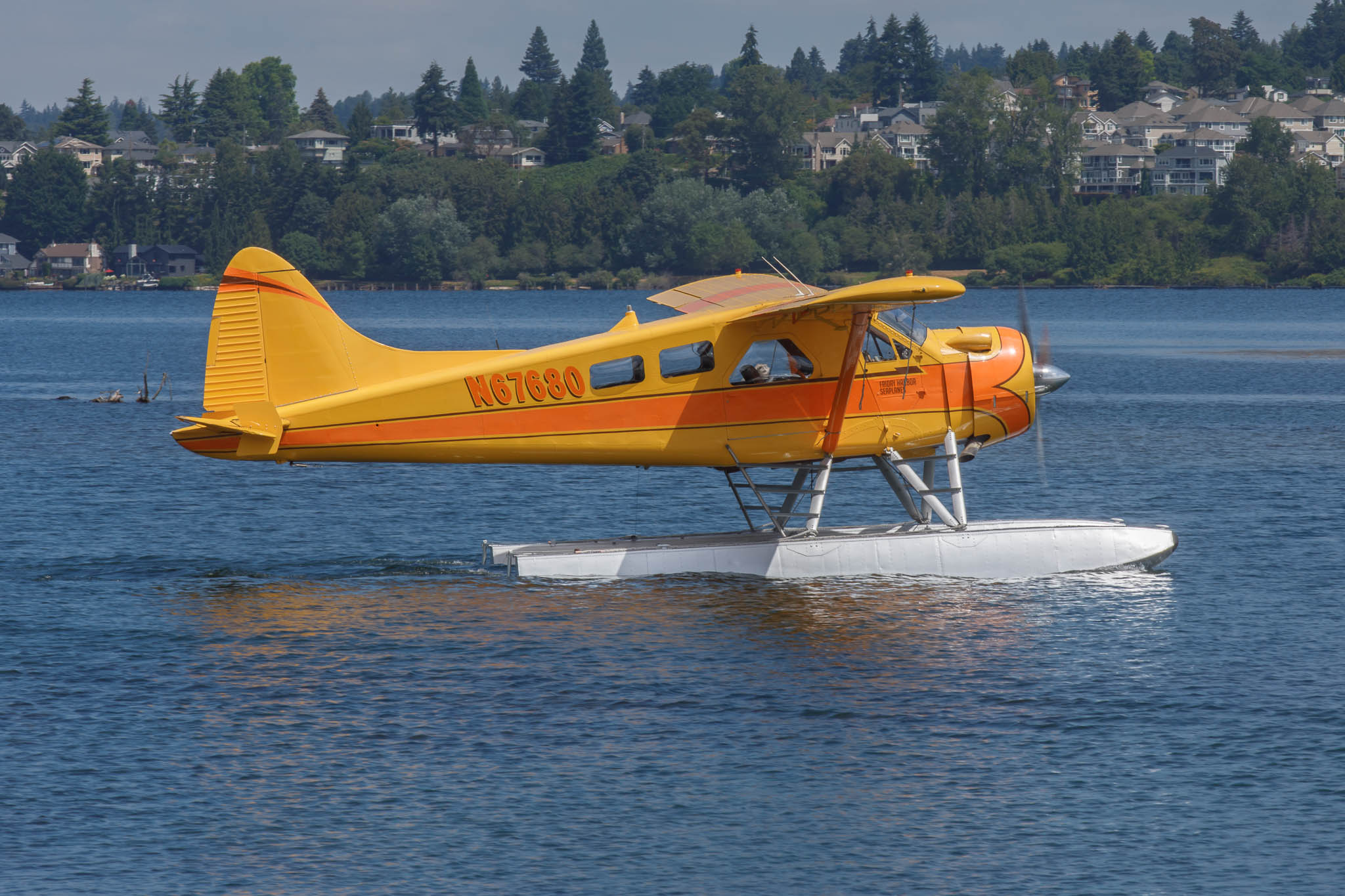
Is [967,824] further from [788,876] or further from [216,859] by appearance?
[216,859]

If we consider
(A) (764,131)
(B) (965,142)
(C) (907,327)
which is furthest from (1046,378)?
(A) (764,131)

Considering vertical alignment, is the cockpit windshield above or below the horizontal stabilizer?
above

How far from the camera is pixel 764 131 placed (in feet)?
568

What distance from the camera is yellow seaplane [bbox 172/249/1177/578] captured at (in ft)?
58.6

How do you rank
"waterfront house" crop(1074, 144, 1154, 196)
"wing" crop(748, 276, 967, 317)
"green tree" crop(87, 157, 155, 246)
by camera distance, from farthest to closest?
1. "green tree" crop(87, 157, 155, 246)
2. "waterfront house" crop(1074, 144, 1154, 196)
3. "wing" crop(748, 276, 967, 317)

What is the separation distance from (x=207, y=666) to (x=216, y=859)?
4771 mm

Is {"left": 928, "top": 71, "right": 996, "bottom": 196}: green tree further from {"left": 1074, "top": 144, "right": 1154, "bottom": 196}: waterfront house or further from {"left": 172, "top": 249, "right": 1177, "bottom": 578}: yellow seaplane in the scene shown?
{"left": 172, "top": 249, "right": 1177, "bottom": 578}: yellow seaplane

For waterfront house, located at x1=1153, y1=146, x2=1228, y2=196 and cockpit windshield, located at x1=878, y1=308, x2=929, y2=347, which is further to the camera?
waterfront house, located at x1=1153, y1=146, x2=1228, y2=196

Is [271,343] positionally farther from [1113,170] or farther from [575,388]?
[1113,170]

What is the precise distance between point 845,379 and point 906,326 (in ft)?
4.18

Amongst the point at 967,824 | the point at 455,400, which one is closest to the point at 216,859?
the point at 967,824

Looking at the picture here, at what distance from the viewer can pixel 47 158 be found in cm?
18850

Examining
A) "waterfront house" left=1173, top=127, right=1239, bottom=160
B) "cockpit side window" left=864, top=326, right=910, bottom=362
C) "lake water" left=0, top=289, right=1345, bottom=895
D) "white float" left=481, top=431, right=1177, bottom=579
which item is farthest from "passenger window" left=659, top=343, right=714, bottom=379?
"waterfront house" left=1173, top=127, right=1239, bottom=160

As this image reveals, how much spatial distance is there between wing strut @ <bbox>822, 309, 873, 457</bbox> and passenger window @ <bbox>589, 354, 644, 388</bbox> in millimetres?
2308
